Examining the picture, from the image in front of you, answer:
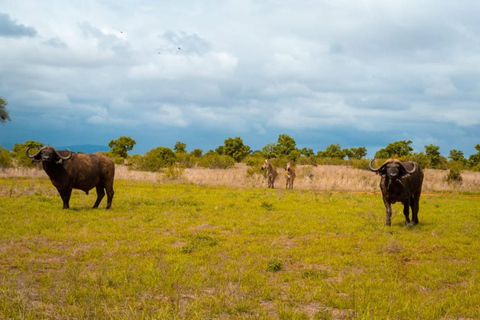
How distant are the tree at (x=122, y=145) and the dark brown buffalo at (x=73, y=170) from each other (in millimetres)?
54344

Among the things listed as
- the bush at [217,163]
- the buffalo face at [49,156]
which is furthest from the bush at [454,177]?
the buffalo face at [49,156]

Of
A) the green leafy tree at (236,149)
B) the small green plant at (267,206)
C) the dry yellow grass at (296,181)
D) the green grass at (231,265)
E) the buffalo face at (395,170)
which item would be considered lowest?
the green grass at (231,265)

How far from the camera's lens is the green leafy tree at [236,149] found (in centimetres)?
6788

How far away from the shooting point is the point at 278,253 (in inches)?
381

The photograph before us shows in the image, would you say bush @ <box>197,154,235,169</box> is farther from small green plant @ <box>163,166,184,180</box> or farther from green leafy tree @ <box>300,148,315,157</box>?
green leafy tree @ <box>300,148,315,157</box>

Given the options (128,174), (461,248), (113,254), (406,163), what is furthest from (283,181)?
(113,254)

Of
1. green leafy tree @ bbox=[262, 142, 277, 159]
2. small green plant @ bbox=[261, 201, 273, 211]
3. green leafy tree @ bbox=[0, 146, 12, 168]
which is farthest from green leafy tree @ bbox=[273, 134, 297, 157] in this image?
small green plant @ bbox=[261, 201, 273, 211]

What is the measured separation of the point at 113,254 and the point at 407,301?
6.46 metres

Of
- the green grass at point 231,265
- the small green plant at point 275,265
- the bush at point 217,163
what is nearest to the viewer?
the green grass at point 231,265

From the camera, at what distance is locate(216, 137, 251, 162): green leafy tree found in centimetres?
6788

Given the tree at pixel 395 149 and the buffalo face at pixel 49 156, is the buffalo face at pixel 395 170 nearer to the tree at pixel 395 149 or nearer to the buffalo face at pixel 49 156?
the buffalo face at pixel 49 156

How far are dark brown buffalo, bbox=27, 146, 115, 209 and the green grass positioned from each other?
0.97m

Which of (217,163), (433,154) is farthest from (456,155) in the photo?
(217,163)

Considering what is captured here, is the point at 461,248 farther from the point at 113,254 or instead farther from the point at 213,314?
the point at 113,254
